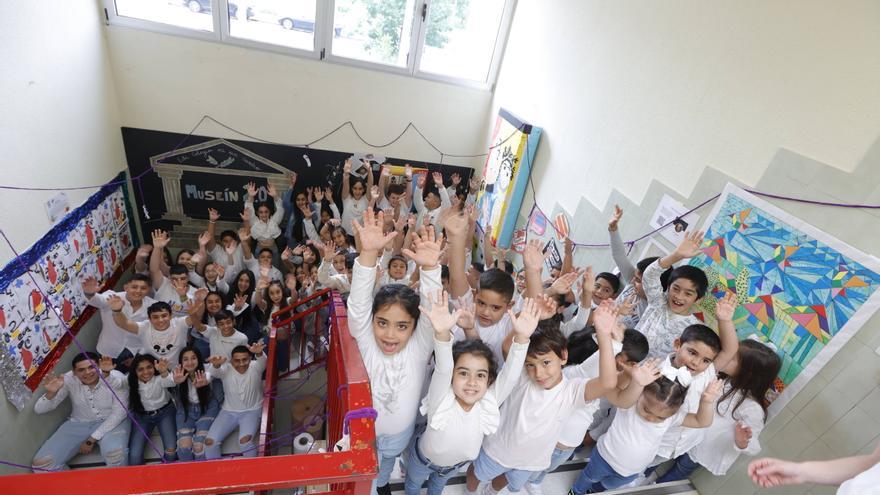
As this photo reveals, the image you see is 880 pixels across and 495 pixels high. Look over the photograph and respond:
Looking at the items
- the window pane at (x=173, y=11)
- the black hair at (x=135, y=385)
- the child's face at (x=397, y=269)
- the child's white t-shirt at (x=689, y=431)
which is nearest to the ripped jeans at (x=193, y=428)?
the black hair at (x=135, y=385)

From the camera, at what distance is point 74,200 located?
3.23 metres

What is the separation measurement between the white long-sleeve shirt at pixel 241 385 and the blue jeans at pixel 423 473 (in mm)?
1596

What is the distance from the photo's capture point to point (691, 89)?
7.29 feet

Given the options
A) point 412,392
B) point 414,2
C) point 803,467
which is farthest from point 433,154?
point 803,467

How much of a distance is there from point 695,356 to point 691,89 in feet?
4.67

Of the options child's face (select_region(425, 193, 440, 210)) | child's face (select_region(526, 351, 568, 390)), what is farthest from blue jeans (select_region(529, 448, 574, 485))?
child's face (select_region(425, 193, 440, 210))

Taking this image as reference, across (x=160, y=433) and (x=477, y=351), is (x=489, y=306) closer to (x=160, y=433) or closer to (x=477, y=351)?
(x=477, y=351)

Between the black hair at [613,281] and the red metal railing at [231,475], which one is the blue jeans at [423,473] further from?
the black hair at [613,281]

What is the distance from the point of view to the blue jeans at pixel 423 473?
1694 mm

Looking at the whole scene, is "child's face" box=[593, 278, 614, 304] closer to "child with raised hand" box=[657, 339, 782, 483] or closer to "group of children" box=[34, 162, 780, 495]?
"group of children" box=[34, 162, 780, 495]

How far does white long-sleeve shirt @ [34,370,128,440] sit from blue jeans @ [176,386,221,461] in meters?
0.37

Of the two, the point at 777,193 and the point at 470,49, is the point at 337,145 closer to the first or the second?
the point at 470,49

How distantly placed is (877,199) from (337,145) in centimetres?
438

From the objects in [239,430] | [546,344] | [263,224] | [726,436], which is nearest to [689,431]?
[726,436]
